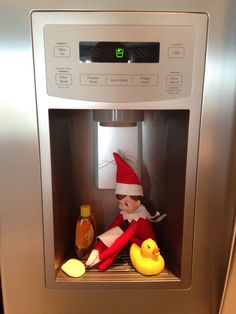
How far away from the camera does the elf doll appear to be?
0.66 m

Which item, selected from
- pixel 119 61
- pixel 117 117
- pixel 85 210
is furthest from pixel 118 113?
pixel 85 210

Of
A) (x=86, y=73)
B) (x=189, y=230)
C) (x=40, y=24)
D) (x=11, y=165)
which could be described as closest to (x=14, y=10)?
(x=40, y=24)

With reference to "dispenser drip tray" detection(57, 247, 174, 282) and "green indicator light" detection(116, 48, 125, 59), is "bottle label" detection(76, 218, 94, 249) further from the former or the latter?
"green indicator light" detection(116, 48, 125, 59)

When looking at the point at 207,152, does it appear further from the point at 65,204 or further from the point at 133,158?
the point at 65,204

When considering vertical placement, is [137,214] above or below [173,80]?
below

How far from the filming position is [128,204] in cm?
69

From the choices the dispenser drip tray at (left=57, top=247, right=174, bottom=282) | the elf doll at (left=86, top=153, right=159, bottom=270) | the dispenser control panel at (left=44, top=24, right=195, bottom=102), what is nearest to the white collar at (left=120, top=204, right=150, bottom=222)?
the elf doll at (left=86, top=153, right=159, bottom=270)

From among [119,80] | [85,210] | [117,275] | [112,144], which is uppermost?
[119,80]

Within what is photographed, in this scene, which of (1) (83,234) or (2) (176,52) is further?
(1) (83,234)

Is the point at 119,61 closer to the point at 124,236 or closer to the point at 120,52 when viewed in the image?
the point at 120,52

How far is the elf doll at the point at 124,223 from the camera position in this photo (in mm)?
660

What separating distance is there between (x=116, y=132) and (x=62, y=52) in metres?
0.21

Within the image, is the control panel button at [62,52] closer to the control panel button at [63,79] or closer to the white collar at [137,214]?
the control panel button at [63,79]

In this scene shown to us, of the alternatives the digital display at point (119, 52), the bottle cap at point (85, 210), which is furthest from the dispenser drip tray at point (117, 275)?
the digital display at point (119, 52)
